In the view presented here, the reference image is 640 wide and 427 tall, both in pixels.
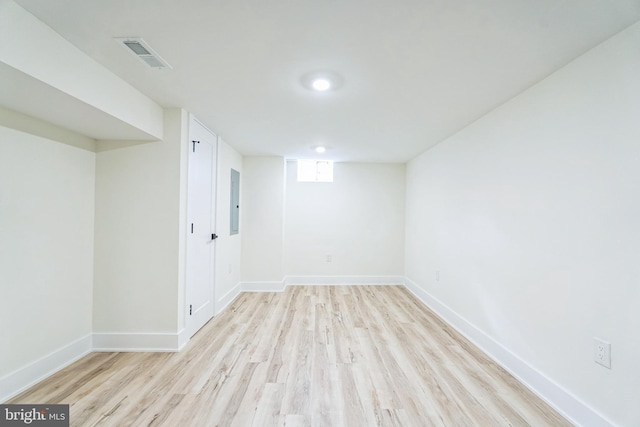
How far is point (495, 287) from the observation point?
94.3 inches

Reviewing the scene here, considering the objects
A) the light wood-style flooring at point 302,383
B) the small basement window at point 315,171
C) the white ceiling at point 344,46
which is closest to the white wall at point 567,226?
the white ceiling at point 344,46

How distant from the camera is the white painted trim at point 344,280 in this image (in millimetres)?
4938

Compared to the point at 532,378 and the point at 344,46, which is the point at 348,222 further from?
the point at 344,46

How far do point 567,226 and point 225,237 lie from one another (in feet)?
11.9

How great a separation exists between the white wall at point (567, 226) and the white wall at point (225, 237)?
299 centimetres

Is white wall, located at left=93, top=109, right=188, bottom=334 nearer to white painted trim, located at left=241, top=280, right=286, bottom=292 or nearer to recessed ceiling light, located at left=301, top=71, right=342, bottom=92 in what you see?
recessed ceiling light, located at left=301, top=71, right=342, bottom=92

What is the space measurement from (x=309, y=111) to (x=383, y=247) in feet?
10.6

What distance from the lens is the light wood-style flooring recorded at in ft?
5.49

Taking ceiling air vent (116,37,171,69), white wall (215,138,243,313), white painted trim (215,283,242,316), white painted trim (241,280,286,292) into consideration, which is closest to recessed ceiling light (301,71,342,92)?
ceiling air vent (116,37,171,69)

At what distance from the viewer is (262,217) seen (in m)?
4.55

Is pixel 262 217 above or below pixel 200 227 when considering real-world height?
above

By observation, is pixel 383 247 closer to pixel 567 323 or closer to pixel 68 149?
pixel 567 323

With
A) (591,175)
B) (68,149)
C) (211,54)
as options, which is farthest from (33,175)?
(591,175)
